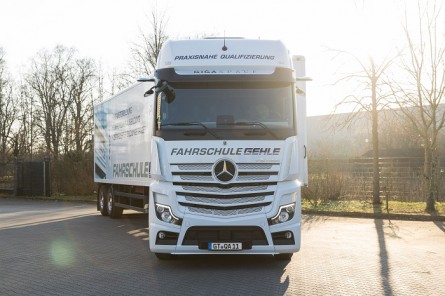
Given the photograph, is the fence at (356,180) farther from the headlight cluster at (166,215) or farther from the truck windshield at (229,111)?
the headlight cluster at (166,215)

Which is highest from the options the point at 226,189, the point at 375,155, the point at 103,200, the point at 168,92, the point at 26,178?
the point at 168,92

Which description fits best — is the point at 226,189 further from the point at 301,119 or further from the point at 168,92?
the point at 301,119

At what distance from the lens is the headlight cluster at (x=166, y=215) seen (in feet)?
25.1

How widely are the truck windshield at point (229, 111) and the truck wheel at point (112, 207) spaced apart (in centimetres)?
843

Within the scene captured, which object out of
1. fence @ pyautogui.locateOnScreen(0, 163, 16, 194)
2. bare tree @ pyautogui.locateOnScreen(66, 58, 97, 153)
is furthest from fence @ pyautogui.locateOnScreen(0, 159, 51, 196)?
bare tree @ pyautogui.locateOnScreen(66, 58, 97, 153)

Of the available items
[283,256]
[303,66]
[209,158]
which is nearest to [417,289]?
[283,256]

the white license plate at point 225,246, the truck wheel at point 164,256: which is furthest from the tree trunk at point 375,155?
the white license plate at point 225,246

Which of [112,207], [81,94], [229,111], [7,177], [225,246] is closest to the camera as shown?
[225,246]

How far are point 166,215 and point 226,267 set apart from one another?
1.27 m

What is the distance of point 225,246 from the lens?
24.8 ft

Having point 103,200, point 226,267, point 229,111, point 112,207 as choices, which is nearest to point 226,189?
point 229,111

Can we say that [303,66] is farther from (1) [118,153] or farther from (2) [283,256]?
(1) [118,153]

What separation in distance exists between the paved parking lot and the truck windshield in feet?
6.64

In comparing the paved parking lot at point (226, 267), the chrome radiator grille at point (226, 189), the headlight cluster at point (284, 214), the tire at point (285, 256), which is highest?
the chrome radiator grille at point (226, 189)
